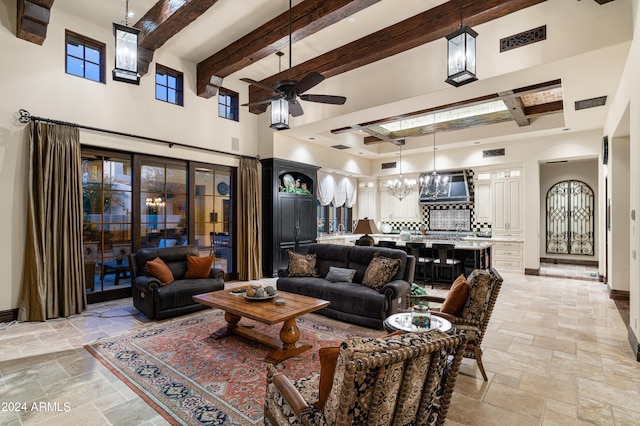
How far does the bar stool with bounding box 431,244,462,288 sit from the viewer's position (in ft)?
21.4

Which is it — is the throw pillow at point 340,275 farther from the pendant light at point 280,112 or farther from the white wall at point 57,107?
the white wall at point 57,107

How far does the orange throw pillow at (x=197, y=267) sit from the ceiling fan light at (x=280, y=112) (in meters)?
2.52

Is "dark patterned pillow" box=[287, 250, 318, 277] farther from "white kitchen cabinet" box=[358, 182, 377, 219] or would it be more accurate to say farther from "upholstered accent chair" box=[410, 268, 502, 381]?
"white kitchen cabinet" box=[358, 182, 377, 219]

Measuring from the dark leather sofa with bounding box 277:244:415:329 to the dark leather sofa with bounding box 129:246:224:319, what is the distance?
1.22 m

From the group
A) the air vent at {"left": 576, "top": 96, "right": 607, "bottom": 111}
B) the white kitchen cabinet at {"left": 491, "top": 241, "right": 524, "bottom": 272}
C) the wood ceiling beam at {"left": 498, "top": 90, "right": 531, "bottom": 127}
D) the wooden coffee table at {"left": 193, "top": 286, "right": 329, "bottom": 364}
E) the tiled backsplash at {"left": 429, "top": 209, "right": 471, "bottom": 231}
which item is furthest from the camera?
the tiled backsplash at {"left": 429, "top": 209, "right": 471, "bottom": 231}

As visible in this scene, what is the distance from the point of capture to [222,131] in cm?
686

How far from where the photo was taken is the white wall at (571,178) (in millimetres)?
9125

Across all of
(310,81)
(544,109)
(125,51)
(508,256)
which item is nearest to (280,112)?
(310,81)

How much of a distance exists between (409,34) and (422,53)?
568 mm

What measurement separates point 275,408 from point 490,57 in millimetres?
4717

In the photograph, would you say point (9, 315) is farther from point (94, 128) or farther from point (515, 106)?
point (515, 106)

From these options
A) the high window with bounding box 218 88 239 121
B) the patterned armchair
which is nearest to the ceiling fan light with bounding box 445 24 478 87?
the patterned armchair

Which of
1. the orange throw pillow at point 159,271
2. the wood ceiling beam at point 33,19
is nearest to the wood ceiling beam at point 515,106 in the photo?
the orange throw pillow at point 159,271

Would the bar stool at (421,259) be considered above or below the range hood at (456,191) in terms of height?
below
